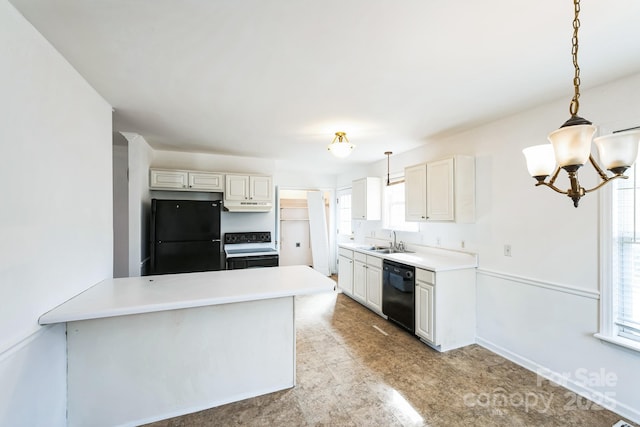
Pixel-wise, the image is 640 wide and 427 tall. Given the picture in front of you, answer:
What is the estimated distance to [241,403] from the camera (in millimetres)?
2111

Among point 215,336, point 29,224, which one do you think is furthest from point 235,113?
point 215,336

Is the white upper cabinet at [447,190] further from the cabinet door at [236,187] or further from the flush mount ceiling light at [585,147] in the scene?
the cabinet door at [236,187]

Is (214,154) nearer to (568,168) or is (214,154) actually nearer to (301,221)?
(301,221)

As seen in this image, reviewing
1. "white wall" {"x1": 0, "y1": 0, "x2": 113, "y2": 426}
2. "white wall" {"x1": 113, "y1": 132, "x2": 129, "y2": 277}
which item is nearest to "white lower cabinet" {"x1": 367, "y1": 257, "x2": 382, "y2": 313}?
"white wall" {"x1": 0, "y1": 0, "x2": 113, "y2": 426}

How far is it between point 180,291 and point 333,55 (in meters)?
1.86

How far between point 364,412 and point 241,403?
3.05ft

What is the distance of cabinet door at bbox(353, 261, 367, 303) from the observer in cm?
421

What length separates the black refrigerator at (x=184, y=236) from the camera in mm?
3514

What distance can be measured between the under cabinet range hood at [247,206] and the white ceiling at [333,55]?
1.53m

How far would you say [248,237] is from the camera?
453 cm

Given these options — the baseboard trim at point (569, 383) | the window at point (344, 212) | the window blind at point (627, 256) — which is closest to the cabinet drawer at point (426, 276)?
the baseboard trim at point (569, 383)

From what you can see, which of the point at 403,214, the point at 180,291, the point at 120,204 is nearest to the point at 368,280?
the point at 403,214

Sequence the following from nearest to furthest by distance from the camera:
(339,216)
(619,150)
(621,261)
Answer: (619,150) → (621,261) → (339,216)

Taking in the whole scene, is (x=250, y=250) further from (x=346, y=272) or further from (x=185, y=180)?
(x=346, y=272)
